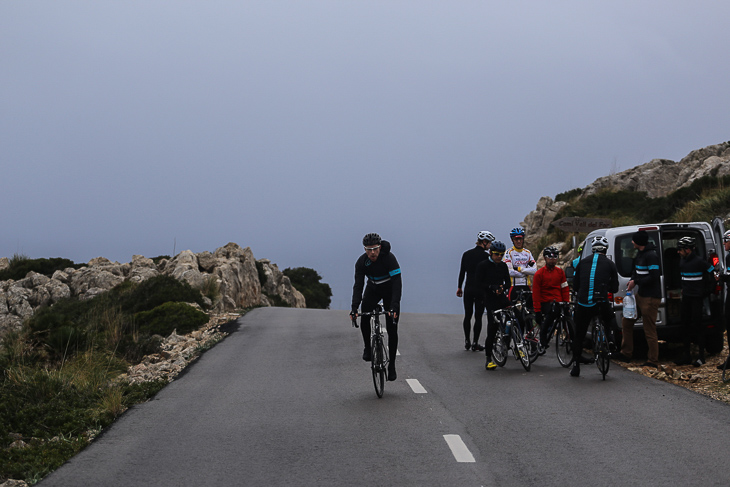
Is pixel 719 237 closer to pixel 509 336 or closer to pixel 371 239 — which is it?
pixel 509 336

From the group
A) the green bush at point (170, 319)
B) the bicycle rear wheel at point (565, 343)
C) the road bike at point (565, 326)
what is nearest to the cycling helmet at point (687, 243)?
the road bike at point (565, 326)

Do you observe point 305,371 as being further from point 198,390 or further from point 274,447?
point 274,447

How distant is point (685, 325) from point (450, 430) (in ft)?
19.1

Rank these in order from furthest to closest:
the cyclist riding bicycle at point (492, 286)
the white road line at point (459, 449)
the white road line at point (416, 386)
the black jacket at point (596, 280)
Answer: the cyclist riding bicycle at point (492, 286) < the black jacket at point (596, 280) < the white road line at point (416, 386) < the white road line at point (459, 449)

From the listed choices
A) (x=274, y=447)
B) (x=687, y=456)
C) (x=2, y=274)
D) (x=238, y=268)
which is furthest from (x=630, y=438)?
(x=2, y=274)

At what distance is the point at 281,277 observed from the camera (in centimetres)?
4847

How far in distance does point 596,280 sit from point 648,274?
137 centimetres

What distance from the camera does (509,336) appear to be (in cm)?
1180

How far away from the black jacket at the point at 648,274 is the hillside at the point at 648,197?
50.1 feet

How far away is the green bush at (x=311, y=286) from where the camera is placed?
207 feet

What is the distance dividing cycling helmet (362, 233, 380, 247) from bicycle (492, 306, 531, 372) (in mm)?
2922

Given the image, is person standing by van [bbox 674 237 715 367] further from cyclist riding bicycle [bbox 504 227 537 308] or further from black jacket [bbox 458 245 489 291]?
black jacket [bbox 458 245 489 291]

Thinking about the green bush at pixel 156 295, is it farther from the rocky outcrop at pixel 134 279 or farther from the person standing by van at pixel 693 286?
the person standing by van at pixel 693 286

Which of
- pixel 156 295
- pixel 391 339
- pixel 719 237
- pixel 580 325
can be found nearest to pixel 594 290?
pixel 580 325
